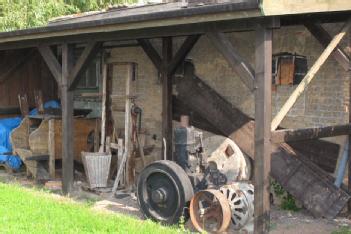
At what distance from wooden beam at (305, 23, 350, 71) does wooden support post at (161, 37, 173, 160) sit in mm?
2968

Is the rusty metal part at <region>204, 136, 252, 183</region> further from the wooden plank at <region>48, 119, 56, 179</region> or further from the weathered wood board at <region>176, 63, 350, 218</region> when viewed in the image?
the wooden plank at <region>48, 119, 56, 179</region>

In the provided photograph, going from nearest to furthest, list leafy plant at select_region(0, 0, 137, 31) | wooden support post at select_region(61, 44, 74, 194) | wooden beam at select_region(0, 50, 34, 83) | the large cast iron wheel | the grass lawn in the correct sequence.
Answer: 1. the grass lawn
2. the large cast iron wheel
3. wooden support post at select_region(61, 44, 74, 194)
4. wooden beam at select_region(0, 50, 34, 83)
5. leafy plant at select_region(0, 0, 137, 31)

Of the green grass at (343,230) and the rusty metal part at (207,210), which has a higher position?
the rusty metal part at (207,210)

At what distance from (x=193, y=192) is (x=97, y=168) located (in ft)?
8.98

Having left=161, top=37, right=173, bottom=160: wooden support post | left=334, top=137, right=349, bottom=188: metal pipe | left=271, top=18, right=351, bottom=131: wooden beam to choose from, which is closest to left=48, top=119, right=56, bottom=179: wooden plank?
left=161, top=37, right=173, bottom=160: wooden support post

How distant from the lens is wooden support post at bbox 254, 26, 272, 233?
5996 mm

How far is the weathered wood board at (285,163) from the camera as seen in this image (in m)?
7.36

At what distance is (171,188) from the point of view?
689cm

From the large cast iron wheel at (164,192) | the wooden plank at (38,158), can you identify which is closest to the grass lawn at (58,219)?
the large cast iron wheel at (164,192)

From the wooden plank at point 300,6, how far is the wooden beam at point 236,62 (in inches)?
30.9

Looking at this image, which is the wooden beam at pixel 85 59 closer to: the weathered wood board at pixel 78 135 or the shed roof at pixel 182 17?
the shed roof at pixel 182 17

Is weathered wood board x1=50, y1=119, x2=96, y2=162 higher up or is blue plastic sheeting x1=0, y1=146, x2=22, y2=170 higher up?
weathered wood board x1=50, y1=119, x2=96, y2=162

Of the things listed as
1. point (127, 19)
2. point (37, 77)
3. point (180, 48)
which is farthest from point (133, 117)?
point (37, 77)

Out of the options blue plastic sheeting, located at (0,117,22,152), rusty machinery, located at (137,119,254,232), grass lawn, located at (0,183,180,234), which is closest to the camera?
grass lawn, located at (0,183,180,234)
